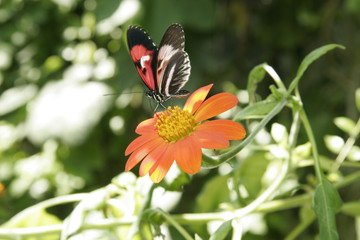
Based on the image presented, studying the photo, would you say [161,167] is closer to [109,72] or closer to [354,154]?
[354,154]

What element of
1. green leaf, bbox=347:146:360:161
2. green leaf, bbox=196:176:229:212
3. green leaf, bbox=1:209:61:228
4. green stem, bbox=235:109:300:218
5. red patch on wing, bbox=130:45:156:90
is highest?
red patch on wing, bbox=130:45:156:90

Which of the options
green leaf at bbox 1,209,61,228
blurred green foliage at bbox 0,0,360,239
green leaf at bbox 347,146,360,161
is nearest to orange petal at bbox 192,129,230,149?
green leaf at bbox 347,146,360,161

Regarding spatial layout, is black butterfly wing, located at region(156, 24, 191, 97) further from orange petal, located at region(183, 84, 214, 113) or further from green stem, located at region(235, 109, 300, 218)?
green stem, located at region(235, 109, 300, 218)

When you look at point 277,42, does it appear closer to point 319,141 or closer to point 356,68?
point 356,68

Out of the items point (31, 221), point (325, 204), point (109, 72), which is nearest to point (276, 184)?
point (325, 204)

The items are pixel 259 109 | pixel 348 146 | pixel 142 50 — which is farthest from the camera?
pixel 348 146

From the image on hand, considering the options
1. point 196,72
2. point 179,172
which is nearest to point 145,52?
point 179,172
